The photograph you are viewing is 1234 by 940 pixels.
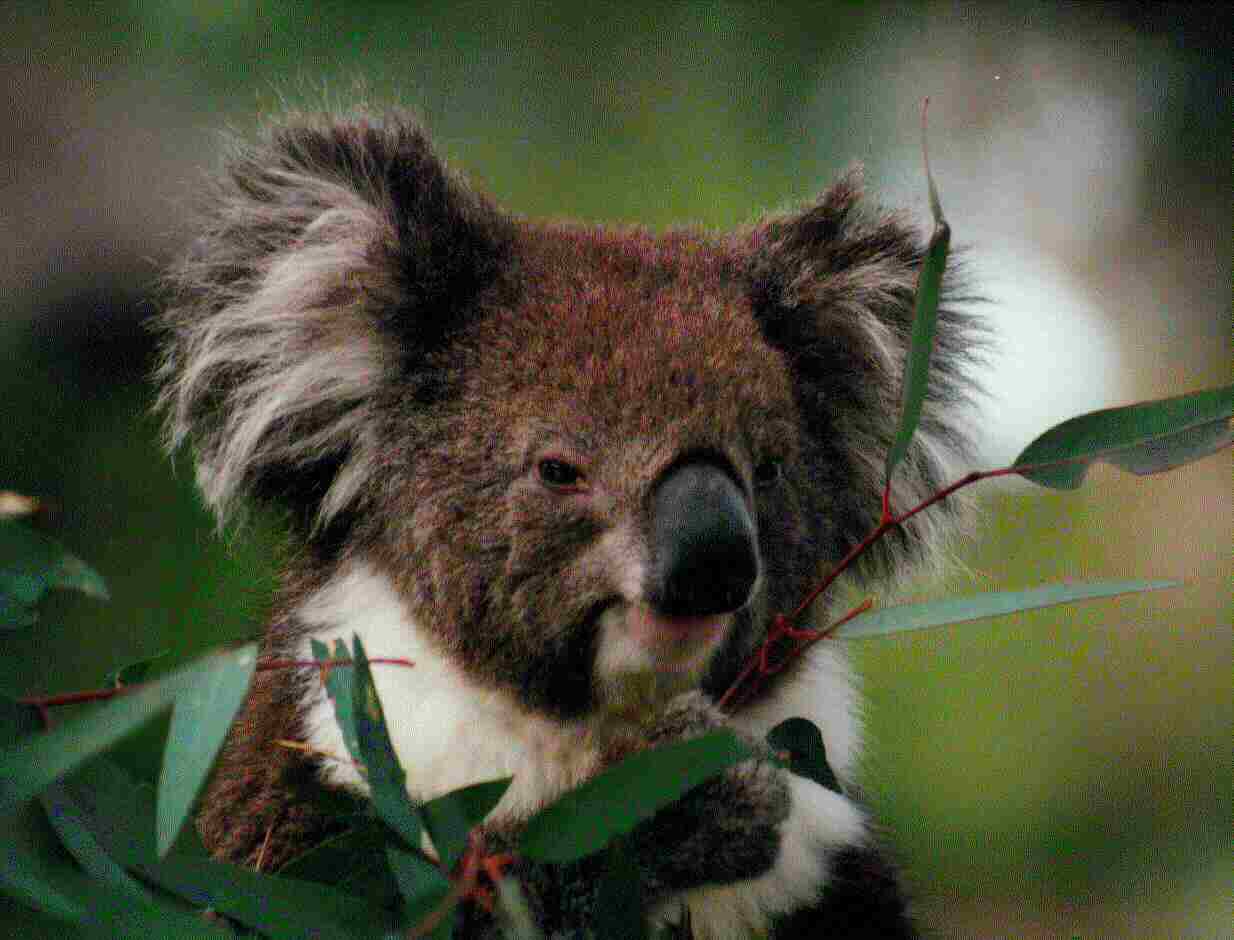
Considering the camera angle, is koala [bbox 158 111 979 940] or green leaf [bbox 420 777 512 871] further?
koala [bbox 158 111 979 940]

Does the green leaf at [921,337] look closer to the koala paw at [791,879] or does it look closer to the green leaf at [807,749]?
the green leaf at [807,749]

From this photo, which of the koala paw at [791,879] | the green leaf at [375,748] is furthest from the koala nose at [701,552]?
the green leaf at [375,748]

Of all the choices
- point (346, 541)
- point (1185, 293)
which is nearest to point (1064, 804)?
point (1185, 293)

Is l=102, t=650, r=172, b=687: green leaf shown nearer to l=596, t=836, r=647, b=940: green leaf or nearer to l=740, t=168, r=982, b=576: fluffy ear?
l=596, t=836, r=647, b=940: green leaf

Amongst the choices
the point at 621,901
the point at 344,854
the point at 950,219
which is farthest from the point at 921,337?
the point at 950,219

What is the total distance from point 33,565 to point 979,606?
93cm

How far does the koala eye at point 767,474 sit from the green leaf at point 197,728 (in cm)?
86

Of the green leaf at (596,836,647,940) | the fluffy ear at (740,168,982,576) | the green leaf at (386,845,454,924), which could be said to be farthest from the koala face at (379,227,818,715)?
the green leaf at (386,845,454,924)

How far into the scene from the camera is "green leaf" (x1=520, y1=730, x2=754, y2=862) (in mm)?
1156

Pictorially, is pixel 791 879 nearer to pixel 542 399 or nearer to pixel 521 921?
pixel 521 921

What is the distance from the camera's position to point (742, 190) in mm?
4582

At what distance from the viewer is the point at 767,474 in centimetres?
185

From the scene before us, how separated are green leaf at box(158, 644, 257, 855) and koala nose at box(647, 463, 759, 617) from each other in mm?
557

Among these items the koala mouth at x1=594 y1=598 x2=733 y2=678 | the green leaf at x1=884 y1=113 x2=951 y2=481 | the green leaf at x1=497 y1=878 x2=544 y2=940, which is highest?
the green leaf at x1=884 y1=113 x2=951 y2=481
